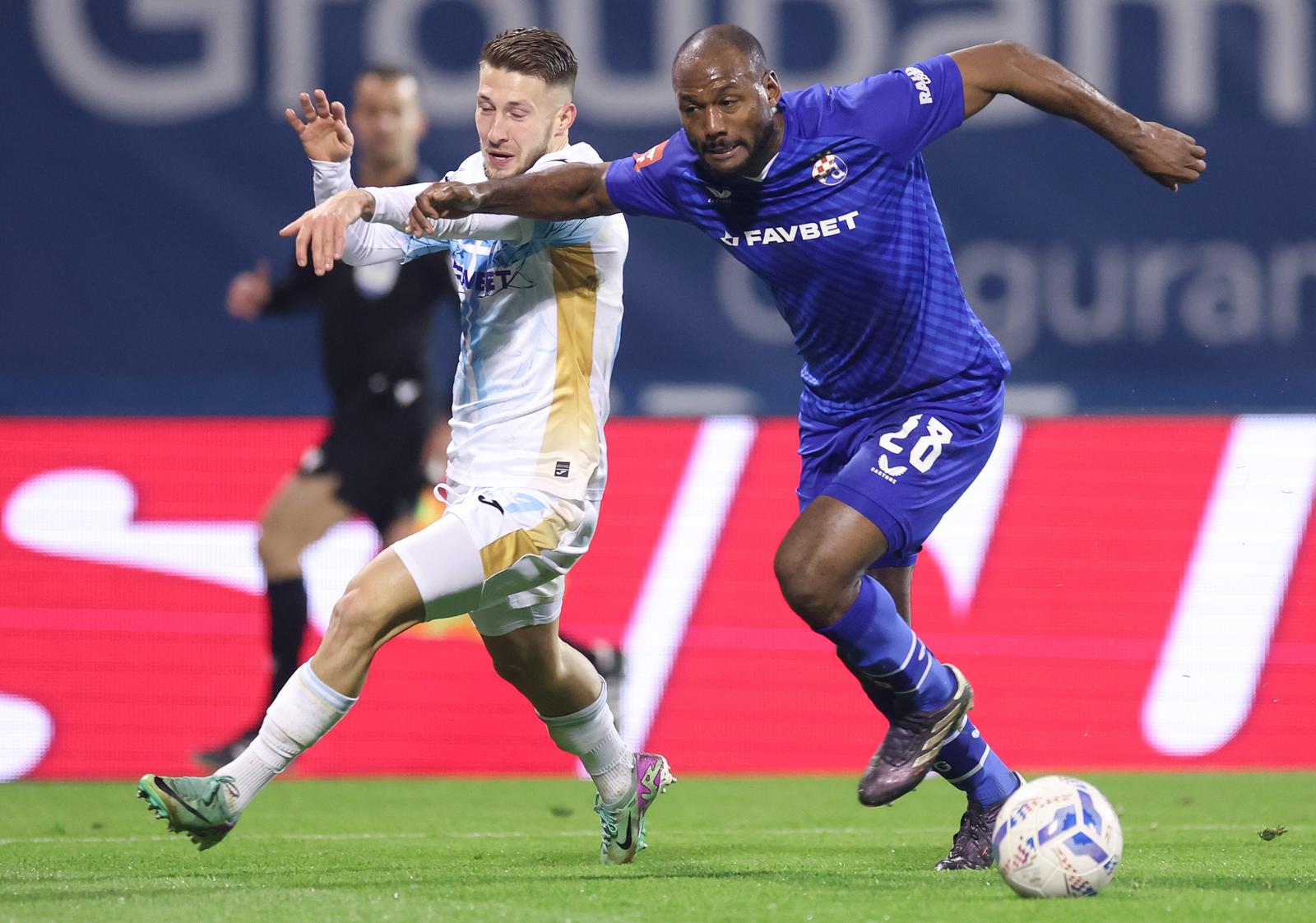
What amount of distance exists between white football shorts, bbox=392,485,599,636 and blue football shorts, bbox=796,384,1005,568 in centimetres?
71

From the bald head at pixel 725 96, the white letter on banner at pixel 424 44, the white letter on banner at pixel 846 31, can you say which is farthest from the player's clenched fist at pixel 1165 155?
the white letter on banner at pixel 424 44

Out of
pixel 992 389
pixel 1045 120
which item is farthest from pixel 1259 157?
pixel 992 389

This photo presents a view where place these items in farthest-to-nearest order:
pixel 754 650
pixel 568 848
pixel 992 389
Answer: pixel 754 650 → pixel 568 848 → pixel 992 389

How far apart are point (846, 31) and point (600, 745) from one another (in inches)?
186

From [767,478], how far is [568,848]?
3008 mm

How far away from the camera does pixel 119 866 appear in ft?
17.3

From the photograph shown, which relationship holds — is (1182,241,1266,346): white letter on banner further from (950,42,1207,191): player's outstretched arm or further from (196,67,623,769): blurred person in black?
(950,42,1207,191): player's outstretched arm

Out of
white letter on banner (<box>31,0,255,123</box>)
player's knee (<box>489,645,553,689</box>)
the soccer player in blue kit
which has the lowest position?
player's knee (<box>489,645,553,689</box>)

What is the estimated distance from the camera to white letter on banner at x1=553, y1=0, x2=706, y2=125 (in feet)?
29.5

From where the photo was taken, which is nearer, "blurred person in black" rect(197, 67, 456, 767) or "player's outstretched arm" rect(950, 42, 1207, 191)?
"player's outstretched arm" rect(950, 42, 1207, 191)

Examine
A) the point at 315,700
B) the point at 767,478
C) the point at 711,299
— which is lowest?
the point at 767,478

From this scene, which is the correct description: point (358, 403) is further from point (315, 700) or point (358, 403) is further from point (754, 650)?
point (315, 700)

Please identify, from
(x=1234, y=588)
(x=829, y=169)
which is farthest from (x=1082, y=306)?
(x=829, y=169)

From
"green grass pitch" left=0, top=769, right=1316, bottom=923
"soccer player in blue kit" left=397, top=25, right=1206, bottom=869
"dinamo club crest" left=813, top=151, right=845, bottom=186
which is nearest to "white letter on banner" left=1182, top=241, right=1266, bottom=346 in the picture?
"green grass pitch" left=0, top=769, right=1316, bottom=923
